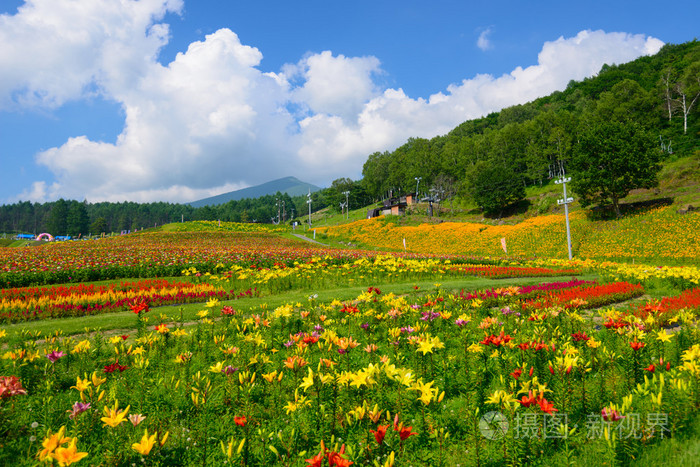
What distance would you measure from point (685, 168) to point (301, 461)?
49.4 m

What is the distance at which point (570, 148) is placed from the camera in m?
59.8

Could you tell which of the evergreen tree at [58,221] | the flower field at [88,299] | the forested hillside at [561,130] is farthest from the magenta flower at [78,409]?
the evergreen tree at [58,221]

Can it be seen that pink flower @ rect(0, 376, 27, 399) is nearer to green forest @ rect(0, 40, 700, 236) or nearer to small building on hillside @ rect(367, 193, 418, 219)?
green forest @ rect(0, 40, 700, 236)

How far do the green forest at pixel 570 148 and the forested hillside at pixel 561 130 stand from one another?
0.69ft

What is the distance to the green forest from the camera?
31.0 metres

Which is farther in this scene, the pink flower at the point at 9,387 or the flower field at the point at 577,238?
the flower field at the point at 577,238

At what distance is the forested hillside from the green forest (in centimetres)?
21

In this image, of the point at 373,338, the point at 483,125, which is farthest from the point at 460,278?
the point at 483,125

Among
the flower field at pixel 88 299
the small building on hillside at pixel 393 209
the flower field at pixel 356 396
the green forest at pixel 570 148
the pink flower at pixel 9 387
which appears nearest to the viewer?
the pink flower at pixel 9 387

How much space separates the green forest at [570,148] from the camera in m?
31.0

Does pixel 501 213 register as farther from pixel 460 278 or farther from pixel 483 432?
pixel 483 432

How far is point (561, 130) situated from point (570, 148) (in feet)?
14.4

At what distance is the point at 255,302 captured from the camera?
9750 mm

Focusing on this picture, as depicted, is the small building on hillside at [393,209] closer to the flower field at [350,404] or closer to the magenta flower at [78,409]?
the flower field at [350,404]
